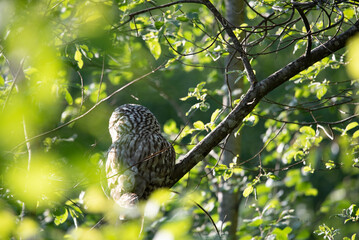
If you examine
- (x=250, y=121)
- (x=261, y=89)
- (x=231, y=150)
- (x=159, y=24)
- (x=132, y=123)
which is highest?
(x=159, y=24)

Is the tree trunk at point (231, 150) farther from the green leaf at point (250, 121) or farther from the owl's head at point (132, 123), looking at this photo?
the green leaf at point (250, 121)

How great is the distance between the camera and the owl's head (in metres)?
3.24

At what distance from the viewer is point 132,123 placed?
10.8 feet

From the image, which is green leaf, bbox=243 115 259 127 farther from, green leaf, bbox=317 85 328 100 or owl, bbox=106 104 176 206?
green leaf, bbox=317 85 328 100

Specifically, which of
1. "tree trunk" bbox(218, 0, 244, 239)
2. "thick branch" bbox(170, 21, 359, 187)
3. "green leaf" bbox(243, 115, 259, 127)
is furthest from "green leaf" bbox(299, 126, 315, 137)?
"tree trunk" bbox(218, 0, 244, 239)

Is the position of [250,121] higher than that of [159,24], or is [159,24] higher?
[159,24]

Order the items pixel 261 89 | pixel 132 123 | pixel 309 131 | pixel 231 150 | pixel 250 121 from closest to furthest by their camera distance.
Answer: pixel 261 89 → pixel 250 121 → pixel 309 131 → pixel 132 123 → pixel 231 150

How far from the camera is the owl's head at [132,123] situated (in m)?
3.24

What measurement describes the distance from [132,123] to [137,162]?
2.19ft

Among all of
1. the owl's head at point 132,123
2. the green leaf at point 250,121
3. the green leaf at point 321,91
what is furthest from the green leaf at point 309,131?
the owl's head at point 132,123

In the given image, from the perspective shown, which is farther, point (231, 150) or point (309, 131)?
point (231, 150)

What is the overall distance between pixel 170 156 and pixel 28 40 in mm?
2109

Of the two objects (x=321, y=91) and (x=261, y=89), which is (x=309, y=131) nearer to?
(x=321, y=91)

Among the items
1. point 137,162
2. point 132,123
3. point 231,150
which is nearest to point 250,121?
point 137,162
